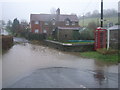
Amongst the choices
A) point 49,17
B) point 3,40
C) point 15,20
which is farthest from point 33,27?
point 3,40

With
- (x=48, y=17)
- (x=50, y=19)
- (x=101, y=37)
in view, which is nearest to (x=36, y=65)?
(x=101, y=37)

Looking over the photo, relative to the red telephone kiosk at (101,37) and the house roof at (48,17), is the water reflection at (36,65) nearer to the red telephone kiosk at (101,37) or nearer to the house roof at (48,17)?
the red telephone kiosk at (101,37)

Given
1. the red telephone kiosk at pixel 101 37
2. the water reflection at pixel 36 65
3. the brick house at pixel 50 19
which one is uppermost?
the brick house at pixel 50 19

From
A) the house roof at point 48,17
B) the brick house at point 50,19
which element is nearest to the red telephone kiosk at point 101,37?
the brick house at point 50,19

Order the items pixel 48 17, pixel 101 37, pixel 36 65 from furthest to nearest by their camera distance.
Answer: pixel 48 17 < pixel 101 37 < pixel 36 65

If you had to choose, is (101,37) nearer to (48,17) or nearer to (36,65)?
(36,65)

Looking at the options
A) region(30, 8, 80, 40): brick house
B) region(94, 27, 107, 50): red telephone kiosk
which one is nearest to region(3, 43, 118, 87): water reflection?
region(94, 27, 107, 50): red telephone kiosk

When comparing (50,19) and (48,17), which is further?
(48,17)

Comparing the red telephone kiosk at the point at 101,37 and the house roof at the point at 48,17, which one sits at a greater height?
the house roof at the point at 48,17

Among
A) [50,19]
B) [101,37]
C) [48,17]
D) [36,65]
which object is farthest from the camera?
[48,17]

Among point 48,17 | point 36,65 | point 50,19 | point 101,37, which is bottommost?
point 36,65

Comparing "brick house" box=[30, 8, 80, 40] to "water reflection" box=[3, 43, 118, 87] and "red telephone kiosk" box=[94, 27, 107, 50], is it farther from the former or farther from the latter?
"water reflection" box=[3, 43, 118, 87]

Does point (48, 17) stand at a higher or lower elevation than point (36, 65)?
higher

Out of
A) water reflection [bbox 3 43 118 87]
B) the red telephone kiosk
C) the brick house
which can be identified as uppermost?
the brick house
